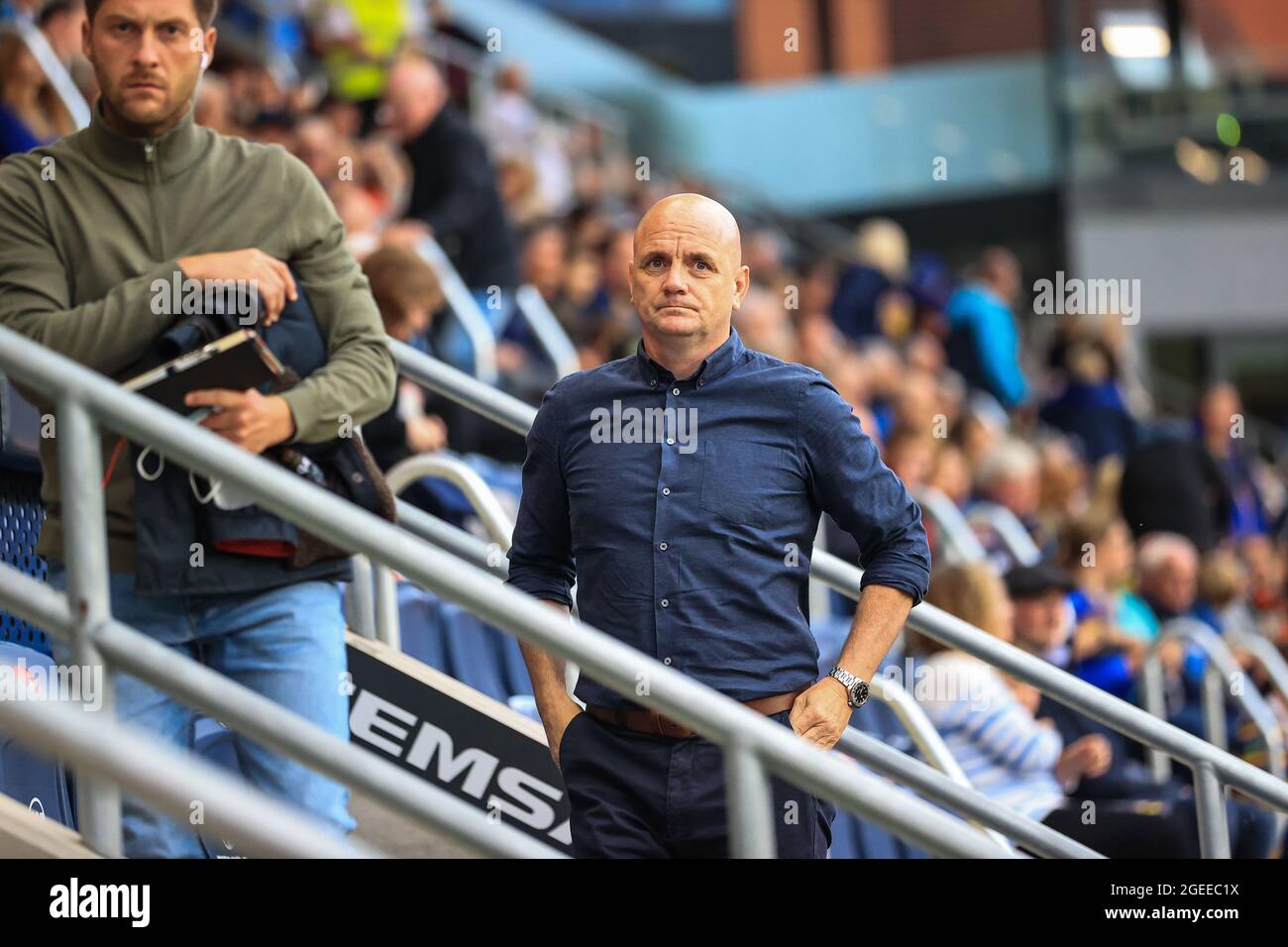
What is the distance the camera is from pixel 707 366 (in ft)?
9.66

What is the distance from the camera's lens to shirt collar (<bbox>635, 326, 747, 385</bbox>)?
2943 mm

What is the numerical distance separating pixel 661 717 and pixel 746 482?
38cm

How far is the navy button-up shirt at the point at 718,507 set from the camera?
2832 millimetres

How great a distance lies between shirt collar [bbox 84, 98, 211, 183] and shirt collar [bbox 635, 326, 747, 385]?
82cm

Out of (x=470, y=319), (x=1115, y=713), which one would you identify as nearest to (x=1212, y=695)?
(x=1115, y=713)

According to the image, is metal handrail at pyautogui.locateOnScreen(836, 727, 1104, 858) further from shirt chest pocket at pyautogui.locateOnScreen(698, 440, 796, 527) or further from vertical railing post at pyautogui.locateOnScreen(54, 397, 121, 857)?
vertical railing post at pyautogui.locateOnScreen(54, 397, 121, 857)

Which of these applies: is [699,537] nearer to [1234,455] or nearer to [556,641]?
[556,641]

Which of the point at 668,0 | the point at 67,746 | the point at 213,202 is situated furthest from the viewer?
the point at 668,0

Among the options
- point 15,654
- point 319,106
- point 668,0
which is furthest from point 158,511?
point 668,0

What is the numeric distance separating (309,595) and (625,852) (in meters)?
0.65

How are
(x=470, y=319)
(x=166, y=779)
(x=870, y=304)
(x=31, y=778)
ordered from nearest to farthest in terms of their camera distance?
1. (x=166, y=779)
2. (x=31, y=778)
3. (x=470, y=319)
4. (x=870, y=304)

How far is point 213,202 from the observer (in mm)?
3088

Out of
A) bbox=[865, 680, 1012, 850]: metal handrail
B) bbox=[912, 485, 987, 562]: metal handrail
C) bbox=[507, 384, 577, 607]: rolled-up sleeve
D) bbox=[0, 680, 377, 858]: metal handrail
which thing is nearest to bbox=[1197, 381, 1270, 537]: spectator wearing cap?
bbox=[912, 485, 987, 562]: metal handrail
